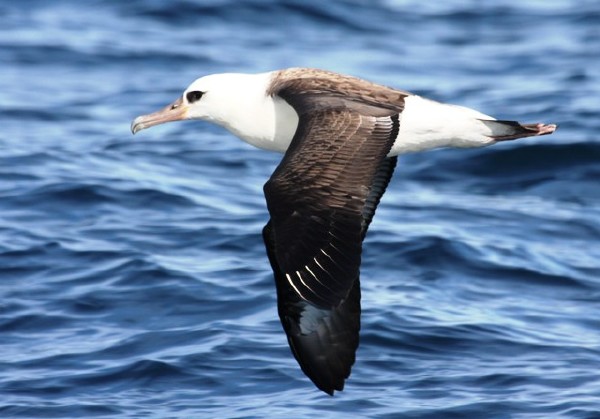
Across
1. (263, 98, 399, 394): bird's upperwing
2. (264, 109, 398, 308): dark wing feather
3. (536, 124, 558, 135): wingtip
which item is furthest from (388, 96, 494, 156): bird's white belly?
(264, 109, 398, 308): dark wing feather

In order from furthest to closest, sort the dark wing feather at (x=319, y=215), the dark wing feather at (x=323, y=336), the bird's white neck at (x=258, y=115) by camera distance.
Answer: the bird's white neck at (x=258, y=115) → the dark wing feather at (x=323, y=336) → the dark wing feather at (x=319, y=215)

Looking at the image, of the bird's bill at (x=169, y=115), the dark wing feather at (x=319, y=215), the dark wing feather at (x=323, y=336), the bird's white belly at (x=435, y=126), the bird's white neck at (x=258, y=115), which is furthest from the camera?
the bird's bill at (x=169, y=115)

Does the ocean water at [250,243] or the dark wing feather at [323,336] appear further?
the ocean water at [250,243]

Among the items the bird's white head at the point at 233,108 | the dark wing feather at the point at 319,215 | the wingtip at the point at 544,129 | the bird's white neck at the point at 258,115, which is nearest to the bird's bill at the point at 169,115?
the bird's white head at the point at 233,108

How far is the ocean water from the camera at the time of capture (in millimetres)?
8734

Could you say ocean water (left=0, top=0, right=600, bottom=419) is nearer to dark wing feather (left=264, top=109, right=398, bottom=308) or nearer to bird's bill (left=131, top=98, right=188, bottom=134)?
bird's bill (left=131, top=98, right=188, bottom=134)

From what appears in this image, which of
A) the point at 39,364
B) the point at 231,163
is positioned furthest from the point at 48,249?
the point at 231,163

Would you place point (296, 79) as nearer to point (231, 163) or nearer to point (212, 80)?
point (212, 80)

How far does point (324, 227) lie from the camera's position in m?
6.98

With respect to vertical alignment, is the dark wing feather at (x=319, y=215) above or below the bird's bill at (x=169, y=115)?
below

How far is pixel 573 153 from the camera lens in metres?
13.4

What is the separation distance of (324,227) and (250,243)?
13.4 ft

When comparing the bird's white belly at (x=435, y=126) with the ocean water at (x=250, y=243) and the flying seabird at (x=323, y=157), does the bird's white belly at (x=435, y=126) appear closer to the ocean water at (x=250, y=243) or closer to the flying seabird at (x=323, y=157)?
the flying seabird at (x=323, y=157)

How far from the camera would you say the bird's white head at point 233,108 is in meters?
8.72
